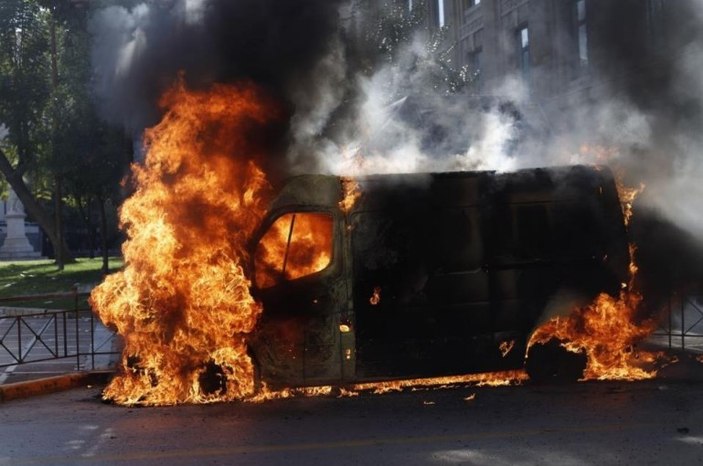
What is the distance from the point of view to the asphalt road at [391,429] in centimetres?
532

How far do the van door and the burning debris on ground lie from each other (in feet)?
0.04

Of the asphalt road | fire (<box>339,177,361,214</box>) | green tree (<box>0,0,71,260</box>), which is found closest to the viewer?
the asphalt road

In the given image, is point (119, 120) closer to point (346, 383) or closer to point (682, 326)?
point (346, 383)

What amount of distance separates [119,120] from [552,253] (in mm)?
5945

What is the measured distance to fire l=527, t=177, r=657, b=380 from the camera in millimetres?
7867

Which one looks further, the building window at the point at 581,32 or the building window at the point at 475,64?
the building window at the point at 475,64

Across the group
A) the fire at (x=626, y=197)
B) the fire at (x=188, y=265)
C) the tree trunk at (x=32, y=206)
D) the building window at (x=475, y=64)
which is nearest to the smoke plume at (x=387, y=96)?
the fire at (x=188, y=265)

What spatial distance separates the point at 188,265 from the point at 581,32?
10.9 meters

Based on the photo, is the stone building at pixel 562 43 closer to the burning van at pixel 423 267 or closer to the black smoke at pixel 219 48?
the burning van at pixel 423 267

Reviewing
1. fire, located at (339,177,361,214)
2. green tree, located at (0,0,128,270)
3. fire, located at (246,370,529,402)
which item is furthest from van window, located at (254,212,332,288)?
green tree, located at (0,0,128,270)

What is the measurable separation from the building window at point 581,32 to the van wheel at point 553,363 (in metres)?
7.93

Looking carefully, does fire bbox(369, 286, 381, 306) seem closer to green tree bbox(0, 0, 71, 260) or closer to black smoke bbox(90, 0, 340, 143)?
black smoke bbox(90, 0, 340, 143)

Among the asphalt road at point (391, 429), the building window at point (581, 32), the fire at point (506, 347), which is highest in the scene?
the building window at point (581, 32)

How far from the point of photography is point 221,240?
745 cm
